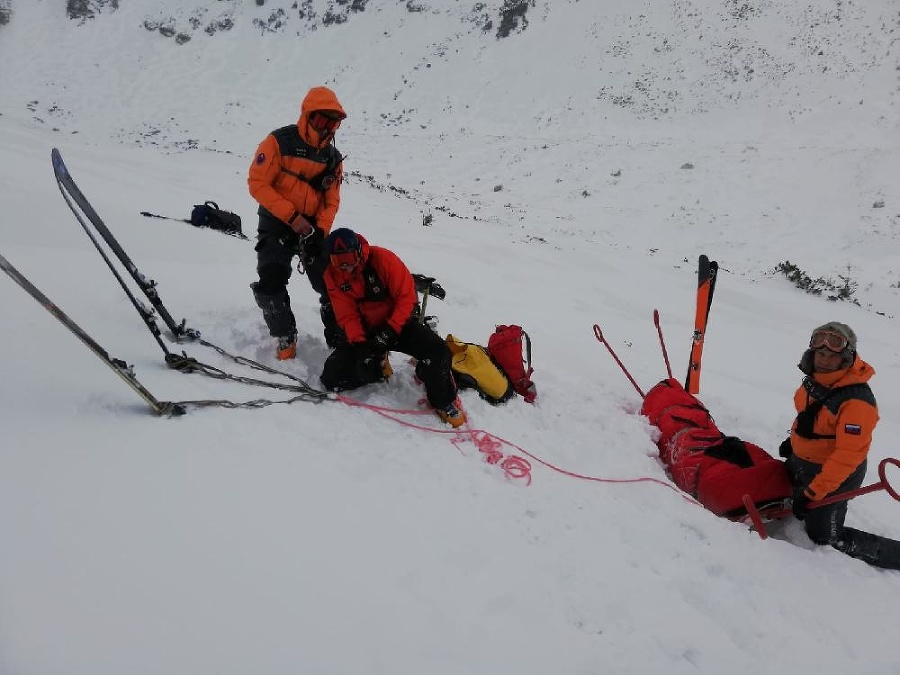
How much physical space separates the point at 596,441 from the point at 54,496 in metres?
3.34

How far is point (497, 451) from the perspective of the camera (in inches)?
135

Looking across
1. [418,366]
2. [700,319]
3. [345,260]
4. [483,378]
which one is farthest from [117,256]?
[700,319]

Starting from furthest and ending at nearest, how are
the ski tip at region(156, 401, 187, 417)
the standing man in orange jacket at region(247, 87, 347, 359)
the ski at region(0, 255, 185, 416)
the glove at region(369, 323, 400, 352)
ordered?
1. the glove at region(369, 323, 400, 352)
2. the standing man in orange jacket at region(247, 87, 347, 359)
3. the ski tip at region(156, 401, 187, 417)
4. the ski at region(0, 255, 185, 416)

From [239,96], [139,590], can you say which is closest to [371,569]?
[139,590]

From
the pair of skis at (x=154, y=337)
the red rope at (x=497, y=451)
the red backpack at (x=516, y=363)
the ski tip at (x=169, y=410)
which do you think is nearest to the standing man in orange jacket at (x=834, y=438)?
the red rope at (x=497, y=451)

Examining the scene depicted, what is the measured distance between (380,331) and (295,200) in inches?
47.3

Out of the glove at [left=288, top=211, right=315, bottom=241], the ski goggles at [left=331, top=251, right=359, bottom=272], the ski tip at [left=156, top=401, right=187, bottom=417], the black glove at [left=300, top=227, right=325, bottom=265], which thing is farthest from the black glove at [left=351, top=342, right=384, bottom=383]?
the ski tip at [left=156, top=401, right=187, bottom=417]

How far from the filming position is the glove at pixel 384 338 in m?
3.73

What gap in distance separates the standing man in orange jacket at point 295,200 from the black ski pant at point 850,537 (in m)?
3.67

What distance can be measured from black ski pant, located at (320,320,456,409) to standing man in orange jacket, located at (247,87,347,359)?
0.45m

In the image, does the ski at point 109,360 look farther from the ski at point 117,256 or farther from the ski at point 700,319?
the ski at point 700,319

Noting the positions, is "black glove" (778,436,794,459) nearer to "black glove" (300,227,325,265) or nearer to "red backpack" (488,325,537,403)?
"red backpack" (488,325,537,403)

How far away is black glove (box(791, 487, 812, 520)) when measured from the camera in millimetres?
3215

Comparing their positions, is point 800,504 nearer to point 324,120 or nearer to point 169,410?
point 169,410
